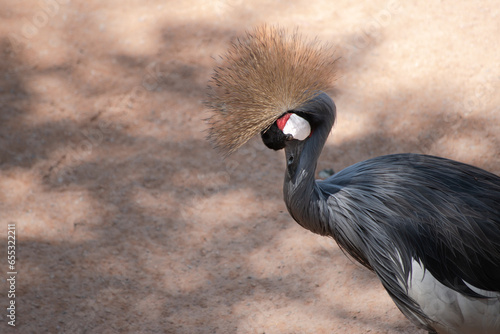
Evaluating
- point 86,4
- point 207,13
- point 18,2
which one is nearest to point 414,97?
point 207,13

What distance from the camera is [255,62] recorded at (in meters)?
1.94

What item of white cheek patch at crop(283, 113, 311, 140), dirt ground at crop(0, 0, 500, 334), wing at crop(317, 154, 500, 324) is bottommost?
dirt ground at crop(0, 0, 500, 334)

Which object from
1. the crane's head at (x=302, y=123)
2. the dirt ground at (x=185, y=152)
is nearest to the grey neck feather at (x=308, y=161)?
the crane's head at (x=302, y=123)

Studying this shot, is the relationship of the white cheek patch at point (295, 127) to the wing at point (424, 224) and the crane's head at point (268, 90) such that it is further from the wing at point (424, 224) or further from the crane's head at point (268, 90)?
the wing at point (424, 224)

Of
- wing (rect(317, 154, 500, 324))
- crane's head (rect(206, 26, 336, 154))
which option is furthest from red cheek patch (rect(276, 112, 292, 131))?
wing (rect(317, 154, 500, 324))

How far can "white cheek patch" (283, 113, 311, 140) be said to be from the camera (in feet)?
6.10

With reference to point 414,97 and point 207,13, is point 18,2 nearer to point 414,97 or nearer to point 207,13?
point 207,13

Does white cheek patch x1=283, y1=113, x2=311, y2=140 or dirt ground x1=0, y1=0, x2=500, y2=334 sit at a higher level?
white cheek patch x1=283, y1=113, x2=311, y2=140

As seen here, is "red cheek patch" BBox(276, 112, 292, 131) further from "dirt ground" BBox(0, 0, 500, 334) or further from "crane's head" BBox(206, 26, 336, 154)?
"dirt ground" BBox(0, 0, 500, 334)

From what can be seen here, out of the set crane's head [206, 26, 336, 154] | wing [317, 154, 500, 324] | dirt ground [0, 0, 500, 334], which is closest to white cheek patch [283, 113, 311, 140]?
crane's head [206, 26, 336, 154]

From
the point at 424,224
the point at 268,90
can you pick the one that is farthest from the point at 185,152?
the point at 424,224

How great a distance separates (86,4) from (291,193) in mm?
2933

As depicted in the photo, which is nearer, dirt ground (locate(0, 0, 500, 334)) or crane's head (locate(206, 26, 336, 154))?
crane's head (locate(206, 26, 336, 154))

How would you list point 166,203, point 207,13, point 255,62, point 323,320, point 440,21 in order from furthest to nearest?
point 207,13
point 440,21
point 166,203
point 323,320
point 255,62
